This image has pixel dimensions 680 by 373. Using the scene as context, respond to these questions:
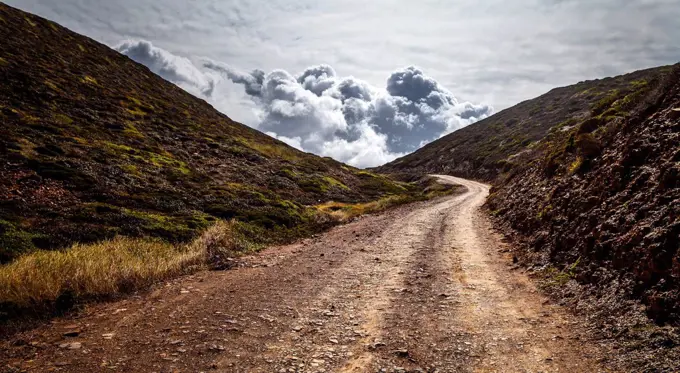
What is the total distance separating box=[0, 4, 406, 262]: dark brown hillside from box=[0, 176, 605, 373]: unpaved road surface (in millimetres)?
6299

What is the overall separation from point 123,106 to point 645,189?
52080 millimetres

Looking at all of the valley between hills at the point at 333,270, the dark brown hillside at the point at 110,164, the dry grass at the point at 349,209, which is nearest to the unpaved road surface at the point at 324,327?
the valley between hills at the point at 333,270

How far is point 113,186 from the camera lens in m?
22.1

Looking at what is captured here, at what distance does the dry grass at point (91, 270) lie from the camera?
8.59 meters

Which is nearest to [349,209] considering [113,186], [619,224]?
[113,186]

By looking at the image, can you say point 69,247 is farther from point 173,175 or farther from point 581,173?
point 581,173

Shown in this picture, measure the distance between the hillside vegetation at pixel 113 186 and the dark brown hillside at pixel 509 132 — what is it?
50.5 metres

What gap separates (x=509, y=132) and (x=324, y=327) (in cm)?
12750

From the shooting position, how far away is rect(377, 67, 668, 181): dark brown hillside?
314ft

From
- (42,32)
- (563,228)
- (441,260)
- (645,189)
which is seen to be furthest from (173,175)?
(42,32)

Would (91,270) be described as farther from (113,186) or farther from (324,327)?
(113,186)

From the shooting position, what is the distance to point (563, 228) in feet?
45.5

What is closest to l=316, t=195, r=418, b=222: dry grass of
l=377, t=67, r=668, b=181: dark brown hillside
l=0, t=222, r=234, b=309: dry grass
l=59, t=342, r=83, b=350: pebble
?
l=0, t=222, r=234, b=309: dry grass

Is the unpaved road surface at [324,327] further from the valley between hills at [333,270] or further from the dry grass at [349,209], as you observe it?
the dry grass at [349,209]
